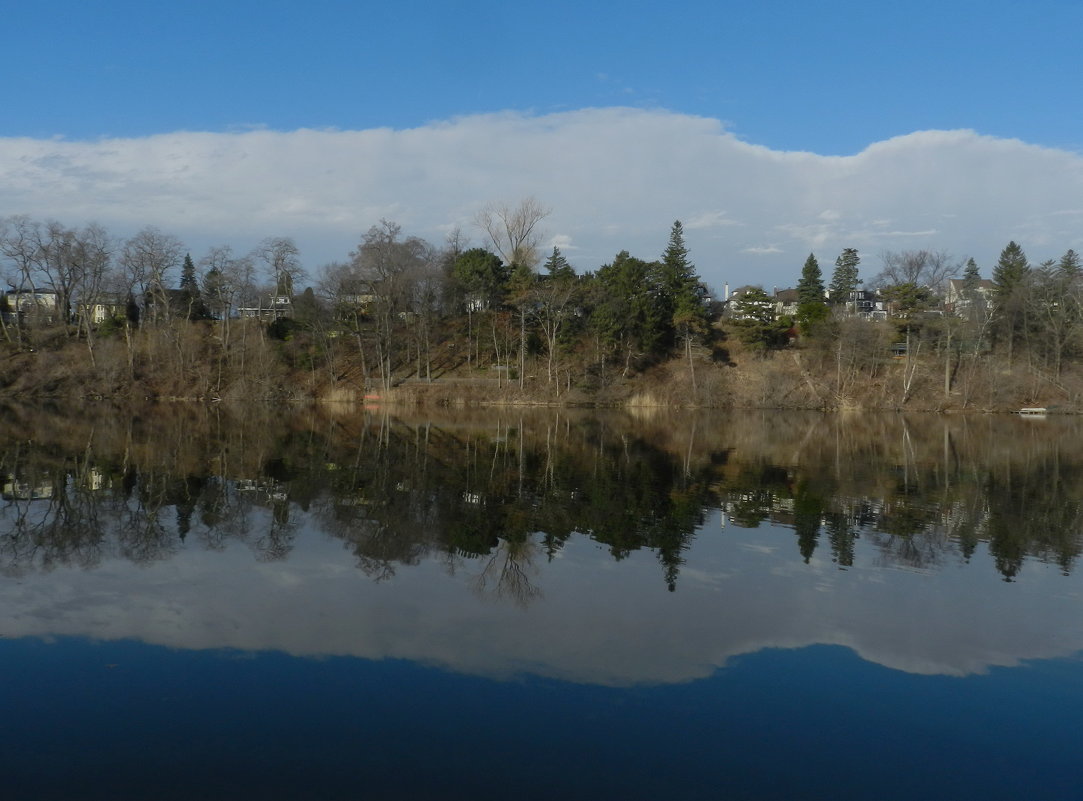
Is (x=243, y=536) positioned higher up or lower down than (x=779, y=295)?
lower down

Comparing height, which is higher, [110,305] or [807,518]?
[110,305]

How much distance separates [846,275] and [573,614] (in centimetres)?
7687

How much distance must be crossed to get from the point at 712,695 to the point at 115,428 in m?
32.4

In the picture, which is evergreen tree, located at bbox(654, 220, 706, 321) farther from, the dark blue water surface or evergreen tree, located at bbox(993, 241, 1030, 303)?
the dark blue water surface

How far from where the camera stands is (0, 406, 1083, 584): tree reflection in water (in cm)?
1296

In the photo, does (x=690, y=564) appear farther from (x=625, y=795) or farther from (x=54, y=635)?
(x=54, y=635)

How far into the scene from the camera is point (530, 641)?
28.6ft

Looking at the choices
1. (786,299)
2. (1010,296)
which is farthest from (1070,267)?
(786,299)

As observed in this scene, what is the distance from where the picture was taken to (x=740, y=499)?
18375 millimetres

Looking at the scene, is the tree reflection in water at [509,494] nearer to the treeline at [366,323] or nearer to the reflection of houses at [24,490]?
the reflection of houses at [24,490]

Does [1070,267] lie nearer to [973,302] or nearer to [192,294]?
[973,302]

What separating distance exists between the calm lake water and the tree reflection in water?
0.44 feet

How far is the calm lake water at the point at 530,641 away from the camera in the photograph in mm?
6176

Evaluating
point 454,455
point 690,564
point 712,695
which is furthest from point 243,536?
point 454,455
